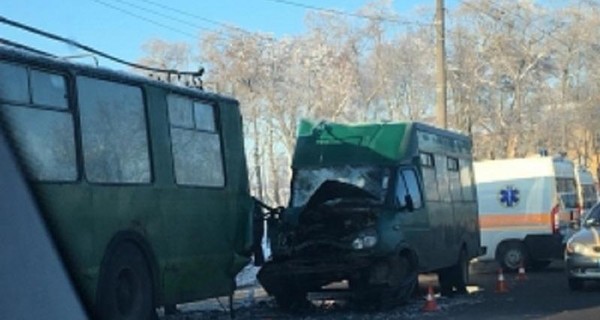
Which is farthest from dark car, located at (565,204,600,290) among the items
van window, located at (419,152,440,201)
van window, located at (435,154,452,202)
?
van window, located at (419,152,440,201)

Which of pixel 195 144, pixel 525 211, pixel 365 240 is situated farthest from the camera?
pixel 525 211

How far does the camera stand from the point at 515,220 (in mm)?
22703

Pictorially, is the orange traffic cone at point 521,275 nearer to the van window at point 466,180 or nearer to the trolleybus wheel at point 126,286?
the van window at point 466,180

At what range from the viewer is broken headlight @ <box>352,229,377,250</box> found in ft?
45.0

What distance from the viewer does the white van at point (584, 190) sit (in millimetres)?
24911

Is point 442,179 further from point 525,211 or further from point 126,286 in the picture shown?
point 126,286

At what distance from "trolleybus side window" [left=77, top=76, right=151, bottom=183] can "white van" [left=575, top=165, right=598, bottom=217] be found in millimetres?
16003

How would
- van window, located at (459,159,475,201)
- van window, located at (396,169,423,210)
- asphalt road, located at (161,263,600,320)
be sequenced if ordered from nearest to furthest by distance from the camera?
1. asphalt road, located at (161,263,600,320)
2. van window, located at (396,169,423,210)
3. van window, located at (459,159,475,201)

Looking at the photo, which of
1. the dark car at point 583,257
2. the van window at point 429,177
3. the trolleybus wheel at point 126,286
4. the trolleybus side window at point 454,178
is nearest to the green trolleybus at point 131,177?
the trolleybus wheel at point 126,286

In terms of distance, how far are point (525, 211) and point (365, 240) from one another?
9.86 m

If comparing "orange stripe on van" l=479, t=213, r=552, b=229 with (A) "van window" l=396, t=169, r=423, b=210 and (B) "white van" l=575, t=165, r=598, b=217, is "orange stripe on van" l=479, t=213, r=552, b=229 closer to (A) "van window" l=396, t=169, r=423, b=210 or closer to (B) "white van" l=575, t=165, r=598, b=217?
(B) "white van" l=575, t=165, r=598, b=217

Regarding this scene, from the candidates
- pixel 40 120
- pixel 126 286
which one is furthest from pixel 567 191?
pixel 40 120

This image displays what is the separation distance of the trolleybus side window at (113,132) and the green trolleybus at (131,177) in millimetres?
13

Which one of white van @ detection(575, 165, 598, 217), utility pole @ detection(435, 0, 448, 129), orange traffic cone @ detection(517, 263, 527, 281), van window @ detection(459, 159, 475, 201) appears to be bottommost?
orange traffic cone @ detection(517, 263, 527, 281)
